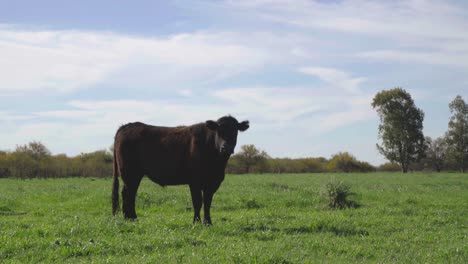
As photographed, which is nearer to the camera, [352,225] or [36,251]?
[36,251]

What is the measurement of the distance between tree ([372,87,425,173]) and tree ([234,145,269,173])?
19.3 m

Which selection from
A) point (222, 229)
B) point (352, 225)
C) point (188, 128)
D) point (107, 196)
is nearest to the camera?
point (222, 229)

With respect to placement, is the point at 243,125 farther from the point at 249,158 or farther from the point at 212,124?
the point at 249,158

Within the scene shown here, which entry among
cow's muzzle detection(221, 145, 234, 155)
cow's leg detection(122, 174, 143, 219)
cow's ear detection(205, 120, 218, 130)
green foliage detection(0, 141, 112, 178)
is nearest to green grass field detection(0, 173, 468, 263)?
cow's leg detection(122, 174, 143, 219)

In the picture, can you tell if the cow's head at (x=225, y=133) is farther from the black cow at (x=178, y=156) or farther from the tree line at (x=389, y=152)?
the tree line at (x=389, y=152)

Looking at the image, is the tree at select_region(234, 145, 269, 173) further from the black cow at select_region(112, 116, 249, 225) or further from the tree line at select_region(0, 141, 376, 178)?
the black cow at select_region(112, 116, 249, 225)

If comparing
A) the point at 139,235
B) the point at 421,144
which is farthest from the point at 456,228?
the point at 421,144

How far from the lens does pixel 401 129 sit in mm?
82438

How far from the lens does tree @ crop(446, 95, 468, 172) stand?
3435 inches

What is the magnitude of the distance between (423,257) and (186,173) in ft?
23.7

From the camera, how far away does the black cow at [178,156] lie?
48.1 ft

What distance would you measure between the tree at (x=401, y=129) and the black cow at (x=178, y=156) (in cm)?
7155

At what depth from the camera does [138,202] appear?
2202cm

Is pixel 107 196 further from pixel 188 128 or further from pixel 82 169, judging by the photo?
pixel 82 169
